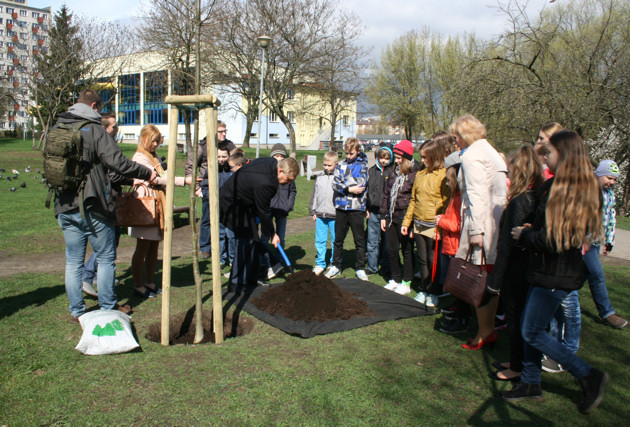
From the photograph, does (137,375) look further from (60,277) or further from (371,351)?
(60,277)

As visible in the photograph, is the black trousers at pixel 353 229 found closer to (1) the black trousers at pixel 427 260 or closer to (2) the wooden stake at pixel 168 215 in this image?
(1) the black trousers at pixel 427 260

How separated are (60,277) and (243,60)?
94.3ft

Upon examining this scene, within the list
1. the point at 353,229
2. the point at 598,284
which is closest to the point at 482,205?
the point at 598,284

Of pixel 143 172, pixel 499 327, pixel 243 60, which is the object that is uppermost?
pixel 243 60

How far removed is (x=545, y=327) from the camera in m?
3.63

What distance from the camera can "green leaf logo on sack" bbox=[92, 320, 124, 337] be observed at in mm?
4235

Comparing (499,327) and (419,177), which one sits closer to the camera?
(499,327)

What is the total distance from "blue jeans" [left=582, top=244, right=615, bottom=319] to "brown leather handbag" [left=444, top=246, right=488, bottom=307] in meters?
1.74

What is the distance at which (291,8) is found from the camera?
33.2 meters

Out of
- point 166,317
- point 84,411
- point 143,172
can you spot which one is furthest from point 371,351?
point 143,172

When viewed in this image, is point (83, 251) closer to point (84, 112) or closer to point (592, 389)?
point (84, 112)

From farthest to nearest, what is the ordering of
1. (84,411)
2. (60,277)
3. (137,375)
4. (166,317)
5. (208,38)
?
(208,38) → (60,277) → (166,317) → (137,375) → (84,411)

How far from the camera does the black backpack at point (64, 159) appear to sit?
442 centimetres

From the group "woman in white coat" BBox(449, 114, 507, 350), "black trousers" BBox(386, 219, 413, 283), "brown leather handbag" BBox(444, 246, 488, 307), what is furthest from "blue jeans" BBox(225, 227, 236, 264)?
"woman in white coat" BBox(449, 114, 507, 350)
